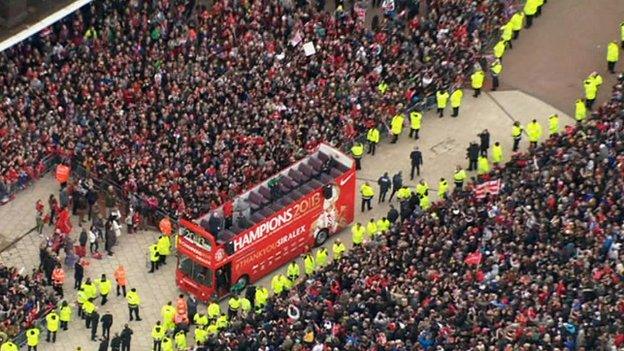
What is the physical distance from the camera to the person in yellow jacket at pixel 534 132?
92.8m

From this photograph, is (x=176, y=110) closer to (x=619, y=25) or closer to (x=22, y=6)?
(x=22, y=6)

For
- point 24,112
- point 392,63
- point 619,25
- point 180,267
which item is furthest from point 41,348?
point 619,25

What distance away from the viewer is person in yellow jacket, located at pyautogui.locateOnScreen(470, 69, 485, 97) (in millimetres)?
96875

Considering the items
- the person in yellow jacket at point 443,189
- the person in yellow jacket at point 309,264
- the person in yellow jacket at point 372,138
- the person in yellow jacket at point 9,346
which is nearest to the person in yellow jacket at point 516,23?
the person in yellow jacket at point 372,138

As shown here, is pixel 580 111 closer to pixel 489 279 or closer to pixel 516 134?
pixel 516 134

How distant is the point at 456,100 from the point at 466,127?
1214 mm

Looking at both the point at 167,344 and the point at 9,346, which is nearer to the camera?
the point at 9,346

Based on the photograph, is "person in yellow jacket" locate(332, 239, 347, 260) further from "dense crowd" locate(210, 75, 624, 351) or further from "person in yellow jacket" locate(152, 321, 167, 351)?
"person in yellow jacket" locate(152, 321, 167, 351)

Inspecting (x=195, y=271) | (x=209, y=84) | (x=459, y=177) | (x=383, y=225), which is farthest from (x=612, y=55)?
(x=195, y=271)

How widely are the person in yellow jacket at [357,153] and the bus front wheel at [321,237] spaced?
13.4 feet

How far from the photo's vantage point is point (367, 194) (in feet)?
300

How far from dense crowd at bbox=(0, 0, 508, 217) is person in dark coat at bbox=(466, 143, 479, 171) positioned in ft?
12.5

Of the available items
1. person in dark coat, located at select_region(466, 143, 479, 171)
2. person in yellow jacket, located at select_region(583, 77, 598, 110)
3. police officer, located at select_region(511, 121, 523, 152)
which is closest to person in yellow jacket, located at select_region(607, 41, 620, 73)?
person in yellow jacket, located at select_region(583, 77, 598, 110)

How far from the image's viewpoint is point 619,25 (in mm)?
100562
